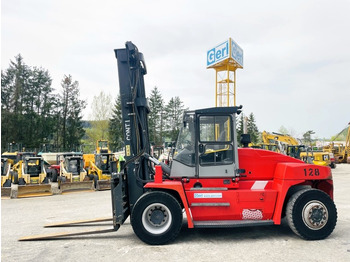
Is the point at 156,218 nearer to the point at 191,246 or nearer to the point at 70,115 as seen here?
the point at 191,246

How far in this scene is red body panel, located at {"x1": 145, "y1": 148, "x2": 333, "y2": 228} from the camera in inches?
222

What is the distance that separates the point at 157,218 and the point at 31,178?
10.6 m

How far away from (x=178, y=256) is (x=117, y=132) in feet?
130

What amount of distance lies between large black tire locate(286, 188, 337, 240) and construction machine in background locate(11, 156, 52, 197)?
10.7 metres

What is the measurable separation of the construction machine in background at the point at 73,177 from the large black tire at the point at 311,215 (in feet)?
34.5

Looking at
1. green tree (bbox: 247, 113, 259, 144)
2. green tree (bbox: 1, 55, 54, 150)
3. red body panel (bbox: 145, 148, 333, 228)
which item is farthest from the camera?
green tree (bbox: 247, 113, 259, 144)

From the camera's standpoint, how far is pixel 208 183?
5.80m

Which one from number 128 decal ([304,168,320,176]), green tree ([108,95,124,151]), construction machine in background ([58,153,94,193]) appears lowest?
construction machine in background ([58,153,94,193])

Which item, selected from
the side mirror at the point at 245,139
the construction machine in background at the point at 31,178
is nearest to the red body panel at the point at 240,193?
the side mirror at the point at 245,139

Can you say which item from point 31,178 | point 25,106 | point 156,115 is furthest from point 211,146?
point 156,115

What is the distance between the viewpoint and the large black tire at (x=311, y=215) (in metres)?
5.53

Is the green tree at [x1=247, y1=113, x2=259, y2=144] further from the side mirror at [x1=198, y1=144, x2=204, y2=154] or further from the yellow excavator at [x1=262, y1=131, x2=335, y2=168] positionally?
the side mirror at [x1=198, y1=144, x2=204, y2=154]

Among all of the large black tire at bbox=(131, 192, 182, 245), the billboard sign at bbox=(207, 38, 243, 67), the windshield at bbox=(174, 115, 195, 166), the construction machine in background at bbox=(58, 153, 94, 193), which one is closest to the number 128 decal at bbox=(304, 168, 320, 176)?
the windshield at bbox=(174, 115, 195, 166)

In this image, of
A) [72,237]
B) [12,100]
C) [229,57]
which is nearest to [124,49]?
[72,237]
